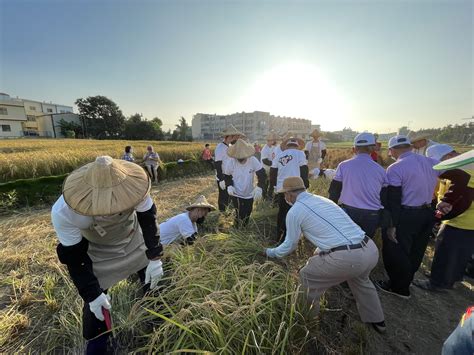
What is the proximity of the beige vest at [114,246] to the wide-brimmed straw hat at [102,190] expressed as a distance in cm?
23

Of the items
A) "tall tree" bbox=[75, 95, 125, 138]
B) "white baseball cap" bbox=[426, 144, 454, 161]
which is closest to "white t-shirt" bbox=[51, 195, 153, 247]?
"white baseball cap" bbox=[426, 144, 454, 161]

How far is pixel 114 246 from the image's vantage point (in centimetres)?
180

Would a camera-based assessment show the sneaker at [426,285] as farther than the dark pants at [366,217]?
Yes

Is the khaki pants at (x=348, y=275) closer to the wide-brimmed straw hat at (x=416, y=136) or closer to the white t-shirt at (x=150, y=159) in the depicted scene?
the wide-brimmed straw hat at (x=416, y=136)

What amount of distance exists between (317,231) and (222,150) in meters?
3.31

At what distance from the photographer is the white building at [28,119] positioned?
134 feet

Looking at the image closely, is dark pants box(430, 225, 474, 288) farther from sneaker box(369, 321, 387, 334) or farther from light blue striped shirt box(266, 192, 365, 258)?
→ light blue striped shirt box(266, 192, 365, 258)

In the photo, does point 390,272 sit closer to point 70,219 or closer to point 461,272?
point 461,272

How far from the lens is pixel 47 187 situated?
6.94 meters

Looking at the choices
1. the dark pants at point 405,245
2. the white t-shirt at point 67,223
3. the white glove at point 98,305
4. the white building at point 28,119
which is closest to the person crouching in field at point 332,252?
the dark pants at point 405,245

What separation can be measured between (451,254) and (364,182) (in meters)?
1.44

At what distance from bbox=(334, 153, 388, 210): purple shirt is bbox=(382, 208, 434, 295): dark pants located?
0.47 meters

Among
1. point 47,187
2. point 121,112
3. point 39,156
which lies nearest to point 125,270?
point 47,187

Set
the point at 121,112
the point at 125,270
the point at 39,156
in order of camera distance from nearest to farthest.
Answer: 1. the point at 125,270
2. the point at 39,156
3. the point at 121,112
